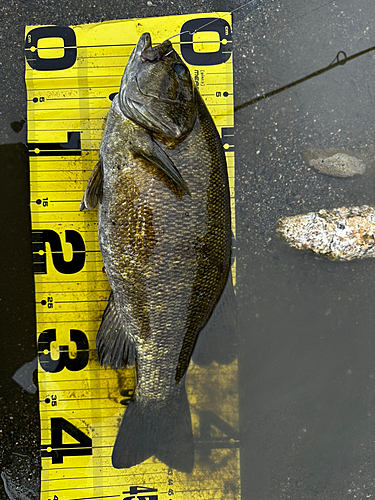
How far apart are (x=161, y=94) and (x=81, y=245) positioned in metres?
1.10

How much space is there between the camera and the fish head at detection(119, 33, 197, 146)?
167 cm

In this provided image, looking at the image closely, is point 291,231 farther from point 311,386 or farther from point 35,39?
point 35,39

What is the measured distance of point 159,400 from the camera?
6.45 feet

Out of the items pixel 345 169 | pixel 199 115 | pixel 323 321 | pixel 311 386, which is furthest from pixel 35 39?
pixel 311 386

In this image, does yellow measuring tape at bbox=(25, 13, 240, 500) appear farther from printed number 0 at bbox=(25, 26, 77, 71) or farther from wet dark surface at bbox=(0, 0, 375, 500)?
wet dark surface at bbox=(0, 0, 375, 500)

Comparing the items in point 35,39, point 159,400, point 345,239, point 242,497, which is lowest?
point 242,497

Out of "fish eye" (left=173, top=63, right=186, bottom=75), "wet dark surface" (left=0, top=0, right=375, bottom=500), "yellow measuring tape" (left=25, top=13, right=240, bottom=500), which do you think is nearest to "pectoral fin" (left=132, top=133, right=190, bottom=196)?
"fish eye" (left=173, top=63, right=186, bottom=75)

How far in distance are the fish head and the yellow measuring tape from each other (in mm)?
502

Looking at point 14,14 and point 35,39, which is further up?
point 14,14

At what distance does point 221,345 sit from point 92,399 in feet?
3.12

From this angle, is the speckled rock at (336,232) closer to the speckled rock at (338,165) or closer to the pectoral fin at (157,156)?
the speckled rock at (338,165)

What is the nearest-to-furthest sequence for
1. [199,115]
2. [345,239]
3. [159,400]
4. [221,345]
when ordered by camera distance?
[199,115], [159,400], [221,345], [345,239]

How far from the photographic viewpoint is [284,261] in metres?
2.38

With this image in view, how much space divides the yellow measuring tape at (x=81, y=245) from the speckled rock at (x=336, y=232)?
0.54 m
